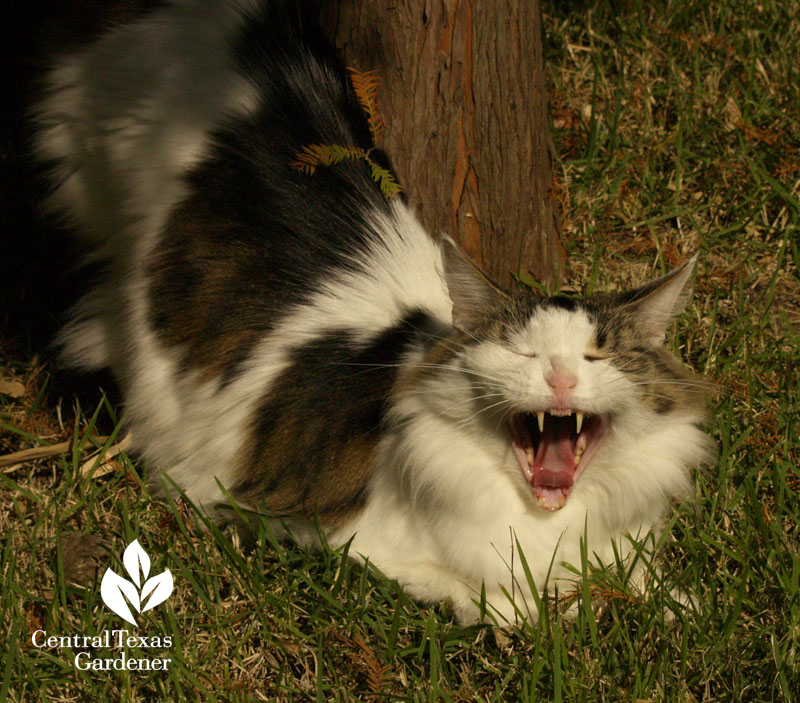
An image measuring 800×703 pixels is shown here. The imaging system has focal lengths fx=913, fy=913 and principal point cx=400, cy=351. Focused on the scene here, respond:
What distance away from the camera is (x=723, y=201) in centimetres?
345

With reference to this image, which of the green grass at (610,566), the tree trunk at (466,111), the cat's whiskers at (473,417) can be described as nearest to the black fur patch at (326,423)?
the green grass at (610,566)

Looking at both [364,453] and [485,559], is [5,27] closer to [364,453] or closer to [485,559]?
[364,453]

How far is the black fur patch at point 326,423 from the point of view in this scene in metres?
2.40

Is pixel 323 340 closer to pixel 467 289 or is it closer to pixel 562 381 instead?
pixel 467 289

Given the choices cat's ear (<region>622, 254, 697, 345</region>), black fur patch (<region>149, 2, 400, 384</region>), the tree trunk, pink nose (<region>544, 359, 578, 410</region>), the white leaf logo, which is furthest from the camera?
the tree trunk

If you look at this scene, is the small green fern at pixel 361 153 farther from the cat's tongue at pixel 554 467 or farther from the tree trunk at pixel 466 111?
the cat's tongue at pixel 554 467

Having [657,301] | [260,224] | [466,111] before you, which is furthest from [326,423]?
[466,111]

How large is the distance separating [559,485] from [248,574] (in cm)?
85

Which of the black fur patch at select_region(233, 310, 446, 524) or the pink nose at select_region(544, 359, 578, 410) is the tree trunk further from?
the pink nose at select_region(544, 359, 578, 410)

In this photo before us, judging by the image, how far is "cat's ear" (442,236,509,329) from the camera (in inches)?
84.7

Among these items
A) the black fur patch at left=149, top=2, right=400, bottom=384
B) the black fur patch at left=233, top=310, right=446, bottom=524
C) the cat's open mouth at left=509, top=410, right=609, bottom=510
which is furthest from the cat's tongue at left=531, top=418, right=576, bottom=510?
the black fur patch at left=149, top=2, right=400, bottom=384

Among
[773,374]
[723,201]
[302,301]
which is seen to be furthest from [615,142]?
[302,301]

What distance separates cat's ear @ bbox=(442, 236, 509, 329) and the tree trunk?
822 millimetres

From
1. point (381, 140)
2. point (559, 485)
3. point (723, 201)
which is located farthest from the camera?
point (723, 201)
